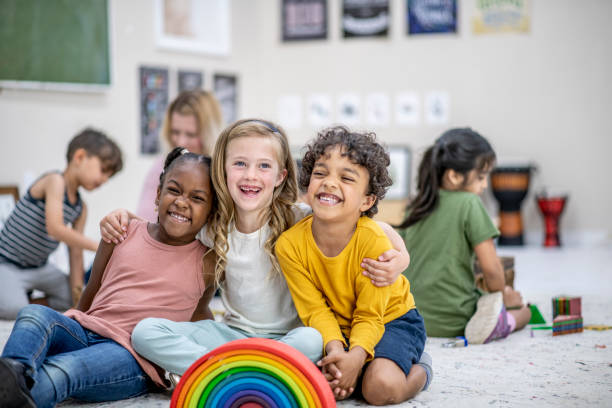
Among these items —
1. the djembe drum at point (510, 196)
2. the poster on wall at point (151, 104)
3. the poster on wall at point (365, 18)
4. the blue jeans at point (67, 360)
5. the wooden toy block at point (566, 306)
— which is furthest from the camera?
the poster on wall at point (365, 18)

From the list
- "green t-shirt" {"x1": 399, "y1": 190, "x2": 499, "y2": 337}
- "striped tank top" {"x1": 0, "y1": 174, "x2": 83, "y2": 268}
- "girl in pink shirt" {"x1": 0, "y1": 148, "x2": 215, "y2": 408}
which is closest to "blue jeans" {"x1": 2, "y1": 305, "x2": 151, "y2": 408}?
"girl in pink shirt" {"x1": 0, "y1": 148, "x2": 215, "y2": 408}

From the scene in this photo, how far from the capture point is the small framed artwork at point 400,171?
610 cm

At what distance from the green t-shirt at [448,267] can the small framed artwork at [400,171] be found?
3620 mm

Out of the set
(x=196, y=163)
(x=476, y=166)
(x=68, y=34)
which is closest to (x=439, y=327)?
(x=476, y=166)

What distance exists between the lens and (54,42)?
4676mm

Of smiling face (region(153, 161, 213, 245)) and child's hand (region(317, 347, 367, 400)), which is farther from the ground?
smiling face (region(153, 161, 213, 245))

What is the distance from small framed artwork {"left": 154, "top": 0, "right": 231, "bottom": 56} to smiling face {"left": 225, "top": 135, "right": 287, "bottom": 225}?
3888mm

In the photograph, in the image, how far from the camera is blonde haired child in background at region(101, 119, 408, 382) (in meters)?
1.82

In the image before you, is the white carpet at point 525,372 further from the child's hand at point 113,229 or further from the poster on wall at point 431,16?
the poster on wall at point 431,16

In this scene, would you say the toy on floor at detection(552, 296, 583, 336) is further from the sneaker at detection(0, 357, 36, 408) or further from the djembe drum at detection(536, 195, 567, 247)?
the djembe drum at detection(536, 195, 567, 247)

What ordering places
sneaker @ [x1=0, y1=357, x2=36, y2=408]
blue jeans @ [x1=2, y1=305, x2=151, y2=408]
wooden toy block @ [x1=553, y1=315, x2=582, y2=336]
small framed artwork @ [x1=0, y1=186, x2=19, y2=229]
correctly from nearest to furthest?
1. sneaker @ [x1=0, y1=357, x2=36, y2=408]
2. blue jeans @ [x1=2, y1=305, x2=151, y2=408]
3. wooden toy block @ [x1=553, y1=315, x2=582, y2=336]
4. small framed artwork @ [x1=0, y1=186, x2=19, y2=229]

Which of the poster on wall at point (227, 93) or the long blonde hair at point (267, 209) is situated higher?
the poster on wall at point (227, 93)

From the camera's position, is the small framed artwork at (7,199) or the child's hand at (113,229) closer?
the child's hand at (113,229)

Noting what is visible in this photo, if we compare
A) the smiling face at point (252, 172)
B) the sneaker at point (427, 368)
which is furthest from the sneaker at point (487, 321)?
the smiling face at point (252, 172)
